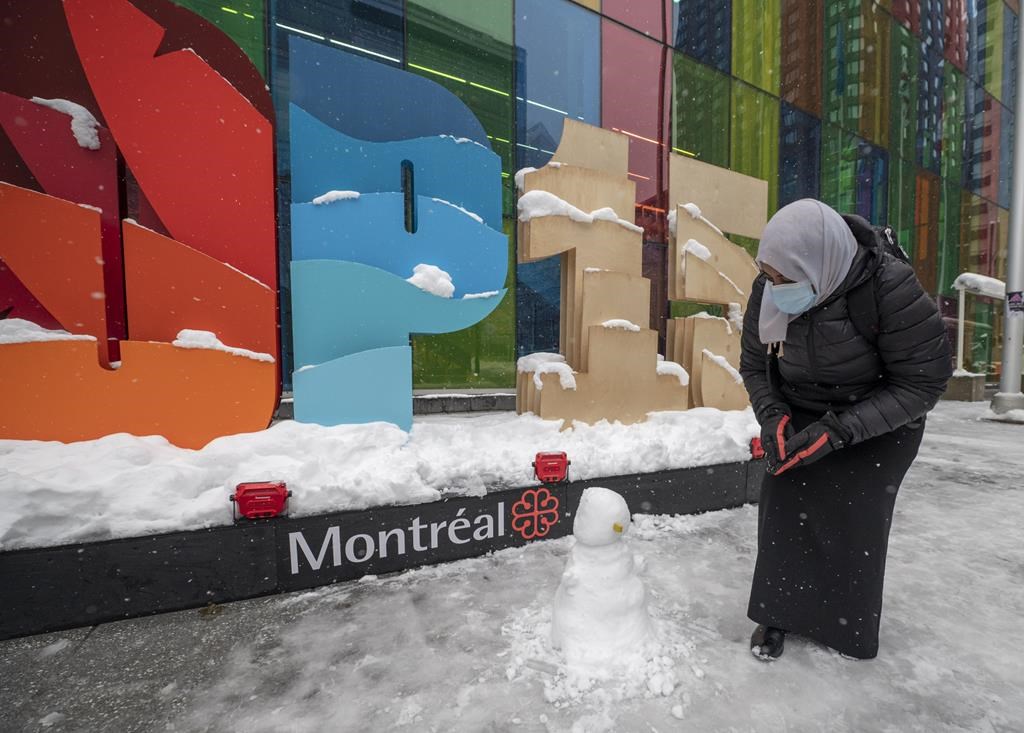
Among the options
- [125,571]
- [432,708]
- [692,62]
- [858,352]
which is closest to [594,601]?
[432,708]

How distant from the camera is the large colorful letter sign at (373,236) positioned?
3.08 metres

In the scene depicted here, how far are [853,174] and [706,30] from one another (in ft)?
15.5

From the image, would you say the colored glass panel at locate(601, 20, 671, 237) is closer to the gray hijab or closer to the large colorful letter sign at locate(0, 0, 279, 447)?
the large colorful letter sign at locate(0, 0, 279, 447)

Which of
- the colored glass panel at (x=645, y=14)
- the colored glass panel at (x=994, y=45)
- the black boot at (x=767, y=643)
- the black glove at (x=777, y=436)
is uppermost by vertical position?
the colored glass panel at (x=994, y=45)

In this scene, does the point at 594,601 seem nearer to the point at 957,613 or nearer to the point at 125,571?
the point at 957,613

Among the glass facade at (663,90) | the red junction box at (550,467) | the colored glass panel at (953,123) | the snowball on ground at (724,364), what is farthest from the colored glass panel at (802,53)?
the red junction box at (550,467)

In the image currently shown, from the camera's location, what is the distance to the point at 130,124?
271 cm

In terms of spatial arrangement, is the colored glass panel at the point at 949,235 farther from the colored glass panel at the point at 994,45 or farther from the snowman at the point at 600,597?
the snowman at the point at 600,597

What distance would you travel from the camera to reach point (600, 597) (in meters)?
1.86

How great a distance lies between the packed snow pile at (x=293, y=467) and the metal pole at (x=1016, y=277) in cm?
853

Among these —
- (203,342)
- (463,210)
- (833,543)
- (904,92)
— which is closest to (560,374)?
(463,210)

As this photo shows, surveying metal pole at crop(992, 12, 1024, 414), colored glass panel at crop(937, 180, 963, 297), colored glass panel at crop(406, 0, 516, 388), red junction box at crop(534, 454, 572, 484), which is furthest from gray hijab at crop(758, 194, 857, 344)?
colored glass panel at crop(937, 180, 963, 297)

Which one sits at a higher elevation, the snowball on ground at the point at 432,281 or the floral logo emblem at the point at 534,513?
the snowball on ground at the point at 432,281

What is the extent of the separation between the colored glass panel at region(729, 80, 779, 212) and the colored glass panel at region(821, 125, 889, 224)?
1.48 metres
